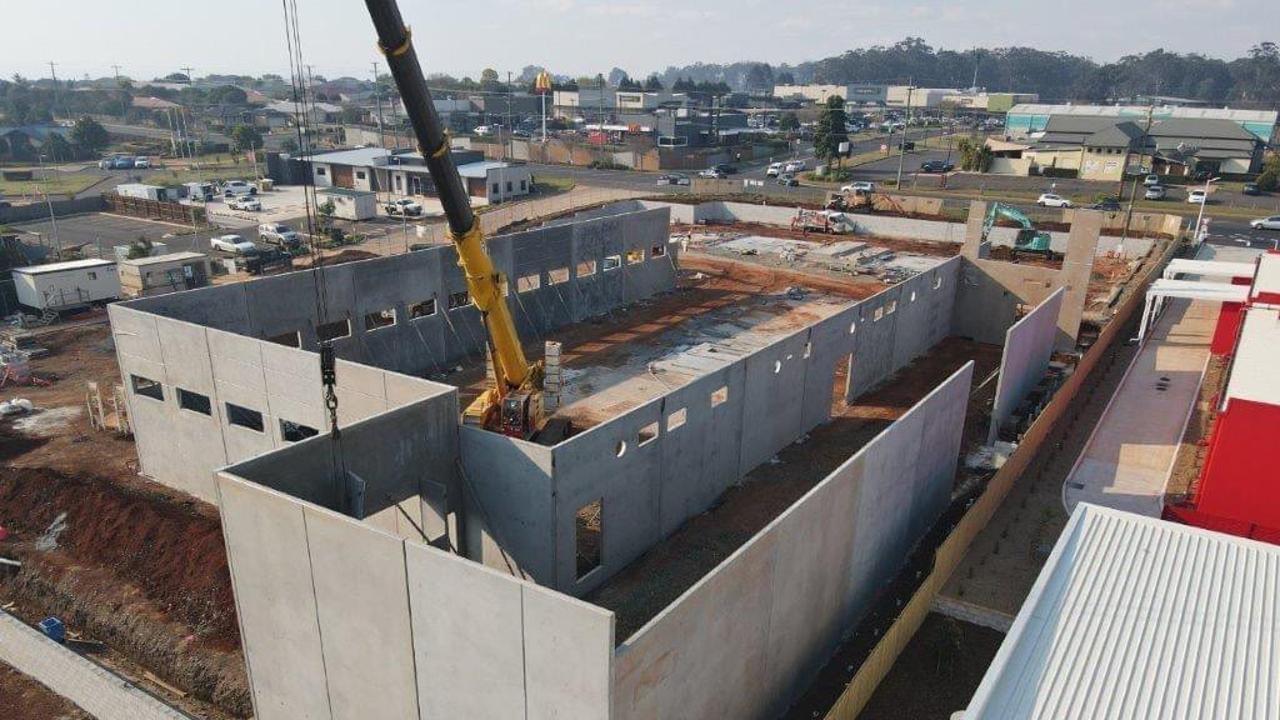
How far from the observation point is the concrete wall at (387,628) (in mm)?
9562

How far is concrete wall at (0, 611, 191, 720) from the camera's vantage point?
13320 millimetres

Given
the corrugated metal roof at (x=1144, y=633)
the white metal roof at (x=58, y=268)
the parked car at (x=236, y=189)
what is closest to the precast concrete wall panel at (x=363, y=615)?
the corrugated metal roof at (x=1144, y=633)

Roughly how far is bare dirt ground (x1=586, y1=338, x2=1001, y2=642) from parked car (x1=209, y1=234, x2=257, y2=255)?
3306cm

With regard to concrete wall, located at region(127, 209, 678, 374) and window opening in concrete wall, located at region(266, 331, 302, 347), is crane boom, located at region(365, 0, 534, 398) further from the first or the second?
window opening in concrete wall, located at region(266, 331, 302, 347)

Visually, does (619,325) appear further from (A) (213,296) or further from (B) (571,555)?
(B) (571,555)

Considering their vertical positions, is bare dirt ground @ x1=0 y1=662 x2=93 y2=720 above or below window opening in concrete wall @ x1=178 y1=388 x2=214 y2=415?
below

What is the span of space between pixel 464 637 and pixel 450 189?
10.7 metres

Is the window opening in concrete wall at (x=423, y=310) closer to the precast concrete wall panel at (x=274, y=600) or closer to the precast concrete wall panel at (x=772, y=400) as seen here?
the precast concrete wall panel at (x=772, y=400)

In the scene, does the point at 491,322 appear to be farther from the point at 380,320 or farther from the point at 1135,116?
the point at 1135,116

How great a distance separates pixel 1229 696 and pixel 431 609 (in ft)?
32.9

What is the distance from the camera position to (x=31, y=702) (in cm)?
1384

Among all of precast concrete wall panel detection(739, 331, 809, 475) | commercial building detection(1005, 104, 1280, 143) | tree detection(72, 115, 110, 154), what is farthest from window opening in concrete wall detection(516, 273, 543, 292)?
tree detection(72, 115, 110, 154)

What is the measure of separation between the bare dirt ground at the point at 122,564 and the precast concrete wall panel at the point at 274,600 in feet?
4.87

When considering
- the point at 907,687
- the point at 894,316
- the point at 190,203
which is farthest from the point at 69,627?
the point at 190,203
